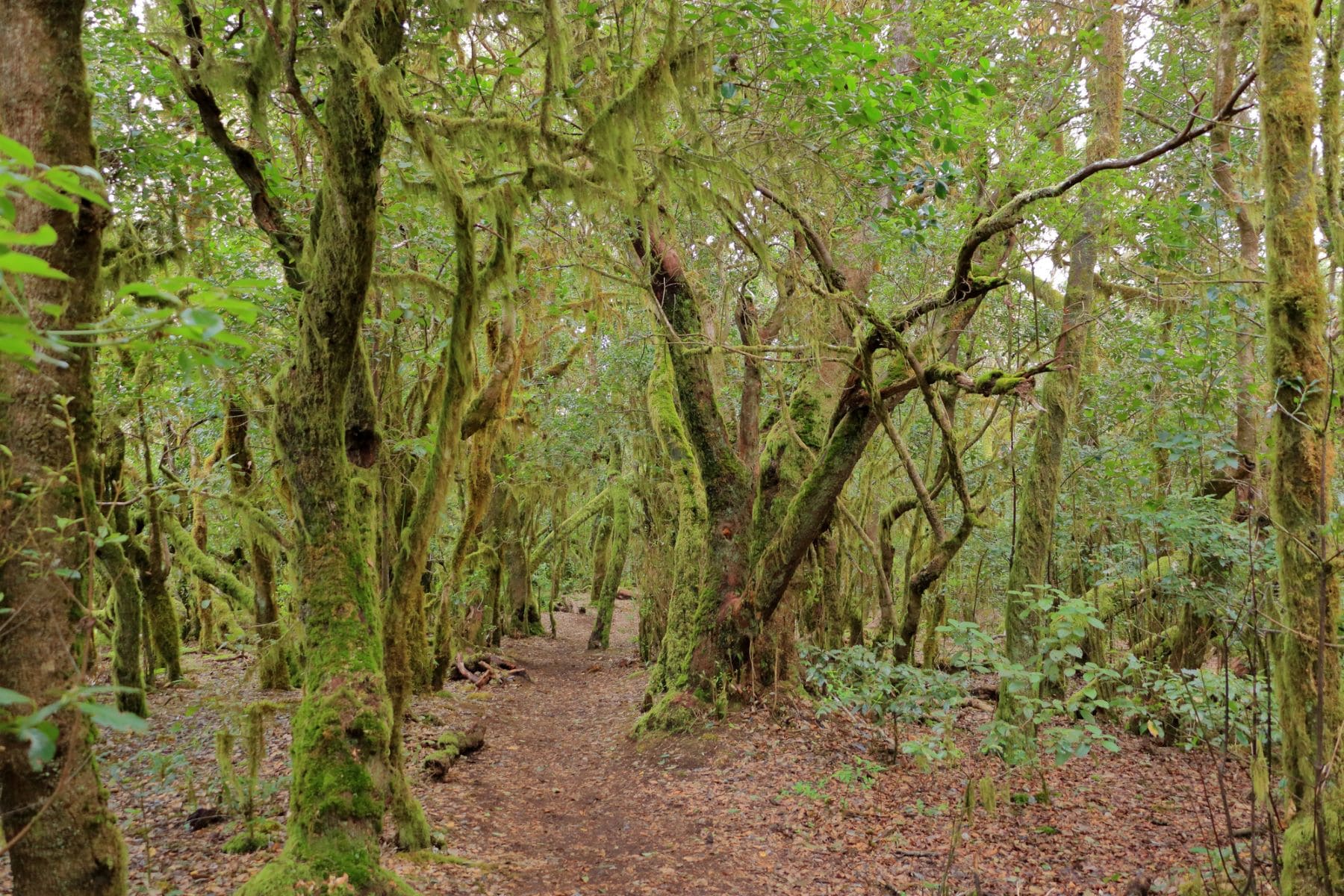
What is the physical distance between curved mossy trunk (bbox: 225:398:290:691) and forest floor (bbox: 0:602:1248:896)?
90cm

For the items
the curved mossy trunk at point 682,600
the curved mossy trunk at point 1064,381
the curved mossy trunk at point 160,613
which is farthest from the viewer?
the curved mossy trunk at point 160,613

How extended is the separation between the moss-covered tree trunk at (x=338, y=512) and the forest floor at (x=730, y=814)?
1.34 m

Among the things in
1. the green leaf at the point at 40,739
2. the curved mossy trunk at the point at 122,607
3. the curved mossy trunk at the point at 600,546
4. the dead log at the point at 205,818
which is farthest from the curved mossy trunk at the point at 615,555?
the green leaf at the point at 40,739

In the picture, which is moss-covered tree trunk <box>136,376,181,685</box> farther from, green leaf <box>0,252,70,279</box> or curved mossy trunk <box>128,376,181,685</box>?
green leaf <box>0,252,70,279</box>

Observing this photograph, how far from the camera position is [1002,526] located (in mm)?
14797

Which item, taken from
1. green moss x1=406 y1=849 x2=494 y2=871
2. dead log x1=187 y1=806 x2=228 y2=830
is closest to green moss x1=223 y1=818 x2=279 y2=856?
dead log x1=187 y1=806 x2=228 y2=830

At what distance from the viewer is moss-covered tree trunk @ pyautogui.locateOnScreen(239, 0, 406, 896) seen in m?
4.49

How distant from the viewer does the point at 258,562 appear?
39.0ft

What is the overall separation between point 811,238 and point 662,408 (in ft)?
13.1

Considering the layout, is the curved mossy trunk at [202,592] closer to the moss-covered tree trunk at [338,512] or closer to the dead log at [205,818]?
the dead log at [205,818]

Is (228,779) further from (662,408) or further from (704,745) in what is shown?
(662,408)

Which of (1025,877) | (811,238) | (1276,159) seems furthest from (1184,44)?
(1025,877)

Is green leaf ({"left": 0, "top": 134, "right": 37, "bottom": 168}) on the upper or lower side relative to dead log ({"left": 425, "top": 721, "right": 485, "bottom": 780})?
upper

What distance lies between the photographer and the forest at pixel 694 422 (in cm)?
377
